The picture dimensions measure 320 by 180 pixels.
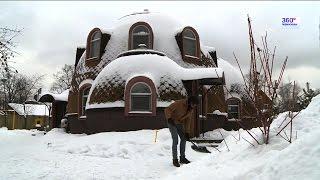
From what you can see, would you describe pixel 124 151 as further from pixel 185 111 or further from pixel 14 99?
pixel 14 99

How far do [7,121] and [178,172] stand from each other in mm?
51522

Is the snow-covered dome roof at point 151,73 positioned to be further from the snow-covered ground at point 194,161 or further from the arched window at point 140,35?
the snow-covered ground at point 194,161

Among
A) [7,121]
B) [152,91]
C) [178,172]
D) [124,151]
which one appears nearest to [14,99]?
[7,121]

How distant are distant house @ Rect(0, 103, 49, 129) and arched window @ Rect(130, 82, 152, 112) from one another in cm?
3504

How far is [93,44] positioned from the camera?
23.4 m

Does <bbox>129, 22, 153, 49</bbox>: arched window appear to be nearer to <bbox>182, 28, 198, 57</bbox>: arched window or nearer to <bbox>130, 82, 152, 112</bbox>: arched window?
<bbox>182, 28, 198, 57</bbox>: arched window

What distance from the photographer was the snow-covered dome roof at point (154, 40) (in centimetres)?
2200

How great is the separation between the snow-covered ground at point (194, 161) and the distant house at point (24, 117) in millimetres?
40648

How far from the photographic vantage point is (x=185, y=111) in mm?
9562

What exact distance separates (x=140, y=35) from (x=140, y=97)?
15.5ft

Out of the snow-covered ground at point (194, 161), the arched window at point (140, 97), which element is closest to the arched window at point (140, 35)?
the arched window at point (140, 97)

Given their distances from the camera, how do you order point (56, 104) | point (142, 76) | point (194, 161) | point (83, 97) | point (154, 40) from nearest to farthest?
point (194, 161), point (142, 76), point (154, 40), point (83, 97), point (56, 104)

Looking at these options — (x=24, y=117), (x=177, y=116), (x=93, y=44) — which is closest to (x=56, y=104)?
(x=93, y=44)

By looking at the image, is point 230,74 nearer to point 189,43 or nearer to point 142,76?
point 189,43
